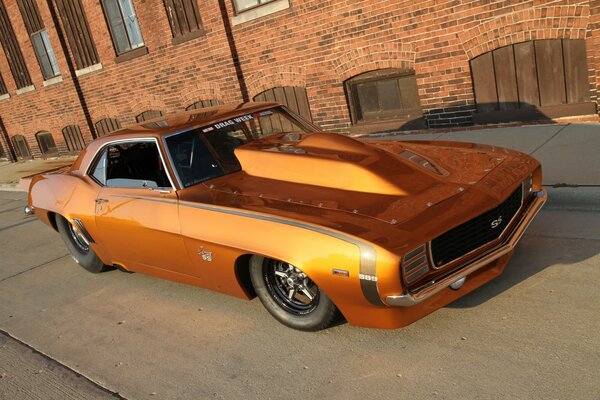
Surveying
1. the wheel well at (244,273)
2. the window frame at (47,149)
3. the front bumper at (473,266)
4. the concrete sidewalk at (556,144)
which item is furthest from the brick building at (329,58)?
the wheel well at (244,273)

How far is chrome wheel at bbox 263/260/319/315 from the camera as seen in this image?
11.6ft

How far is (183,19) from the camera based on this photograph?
1127 centimetres

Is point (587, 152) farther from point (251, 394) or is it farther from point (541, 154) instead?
point (251, 394)

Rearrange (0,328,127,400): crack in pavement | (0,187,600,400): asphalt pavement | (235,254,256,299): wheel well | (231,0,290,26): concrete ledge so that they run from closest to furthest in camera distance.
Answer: (0,187,600,400): asphalt pavement → (0,328,127,400): crack in pavement → (235,254,256,299): wheel well → (231,0,290,26): concrete ledge

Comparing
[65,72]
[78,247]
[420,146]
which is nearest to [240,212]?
[420,146]

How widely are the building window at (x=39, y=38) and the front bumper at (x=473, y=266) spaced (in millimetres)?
14777

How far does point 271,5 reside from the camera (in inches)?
380

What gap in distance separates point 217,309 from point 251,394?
1199 mm

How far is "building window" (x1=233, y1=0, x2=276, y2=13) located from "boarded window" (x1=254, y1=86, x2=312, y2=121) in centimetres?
153

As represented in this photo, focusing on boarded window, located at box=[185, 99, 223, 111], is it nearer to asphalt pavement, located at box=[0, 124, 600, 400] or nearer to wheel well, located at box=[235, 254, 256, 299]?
asphalt pavement, located at box=[0, 124, 600, 400]

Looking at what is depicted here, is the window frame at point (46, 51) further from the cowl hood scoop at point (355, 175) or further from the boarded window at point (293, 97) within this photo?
the cowl hood scoop at point (355, 175)

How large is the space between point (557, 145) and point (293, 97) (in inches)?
200

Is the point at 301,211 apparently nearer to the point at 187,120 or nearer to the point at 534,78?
the point at 187,120

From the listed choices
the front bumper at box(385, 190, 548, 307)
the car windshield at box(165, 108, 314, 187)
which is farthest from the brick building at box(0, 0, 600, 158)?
the car windshield at box(165, 108, 314, 187)
